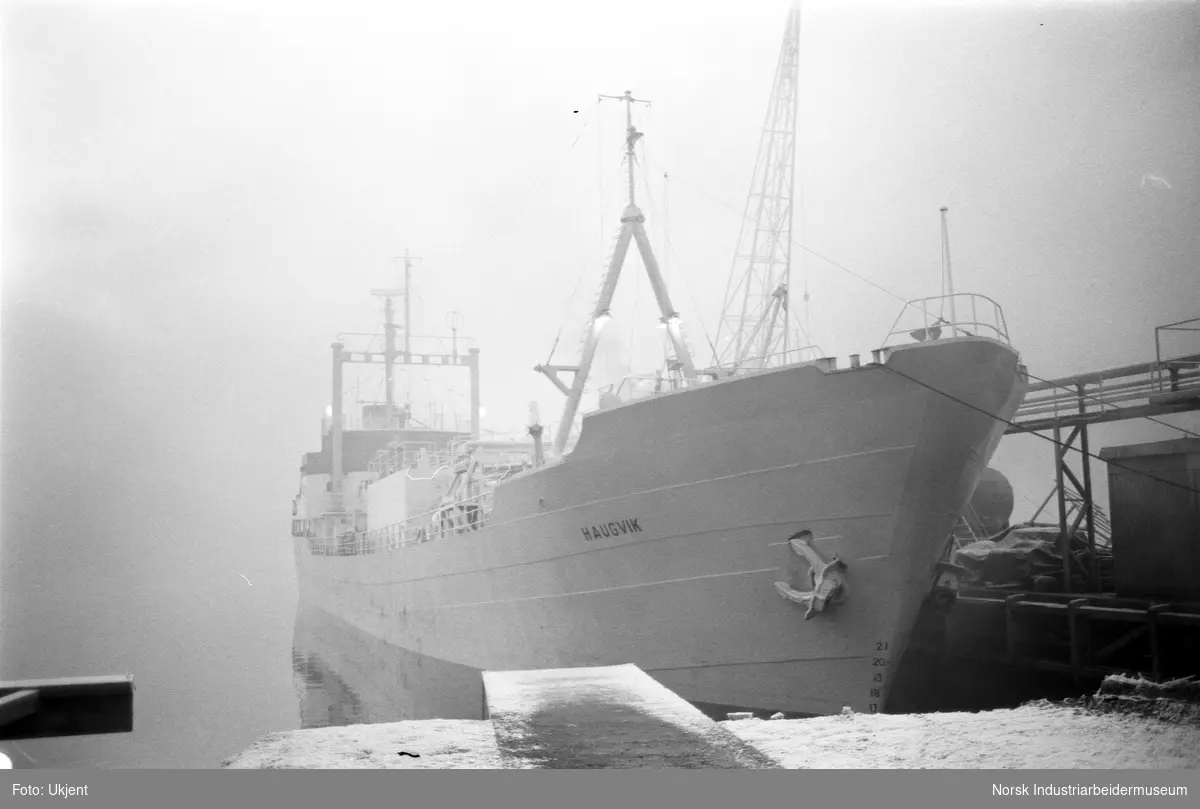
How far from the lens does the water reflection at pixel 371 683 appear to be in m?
9.52

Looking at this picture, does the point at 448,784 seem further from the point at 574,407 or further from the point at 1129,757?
the point at 574,407

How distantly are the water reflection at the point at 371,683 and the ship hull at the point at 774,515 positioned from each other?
1.76 m

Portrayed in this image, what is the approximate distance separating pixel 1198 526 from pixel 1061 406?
5.89 ft

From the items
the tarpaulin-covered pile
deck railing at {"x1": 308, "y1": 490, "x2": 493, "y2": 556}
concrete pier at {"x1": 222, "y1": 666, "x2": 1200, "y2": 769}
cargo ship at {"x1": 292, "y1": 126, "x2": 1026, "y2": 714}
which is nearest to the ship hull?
Answer: cargo ship at {"x1": 292, "y1": 126, "x2": 1026, "y2": 714}

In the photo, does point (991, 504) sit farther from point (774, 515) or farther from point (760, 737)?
point (760, 737)

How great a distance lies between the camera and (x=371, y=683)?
37.1 feet

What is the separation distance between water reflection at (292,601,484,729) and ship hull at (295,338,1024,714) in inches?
69.2

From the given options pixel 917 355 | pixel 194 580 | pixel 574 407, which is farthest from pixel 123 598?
pixel 917 355

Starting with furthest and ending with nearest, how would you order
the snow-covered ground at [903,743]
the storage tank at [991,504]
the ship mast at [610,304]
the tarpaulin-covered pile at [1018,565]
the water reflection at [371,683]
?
the storage tank at [991,504] → the water reflection at [371,683] → the tarpaulin-covered pile at [1018,565] → the ship mast at [610,304] → the snow-covered ground at [903,743]

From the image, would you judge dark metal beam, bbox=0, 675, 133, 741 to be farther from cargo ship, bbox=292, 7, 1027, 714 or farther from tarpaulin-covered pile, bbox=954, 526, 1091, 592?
tarpaulin-covered pile, bbox=954, 526, 1091, 592

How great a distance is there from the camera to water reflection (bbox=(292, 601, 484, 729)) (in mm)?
9523

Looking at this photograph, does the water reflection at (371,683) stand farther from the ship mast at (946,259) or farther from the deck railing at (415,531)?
the ship mast at (946,259)

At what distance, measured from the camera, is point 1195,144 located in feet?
20.4

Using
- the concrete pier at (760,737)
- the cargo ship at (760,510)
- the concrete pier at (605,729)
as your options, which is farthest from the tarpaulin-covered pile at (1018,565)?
the concrete pier at (605,729)
